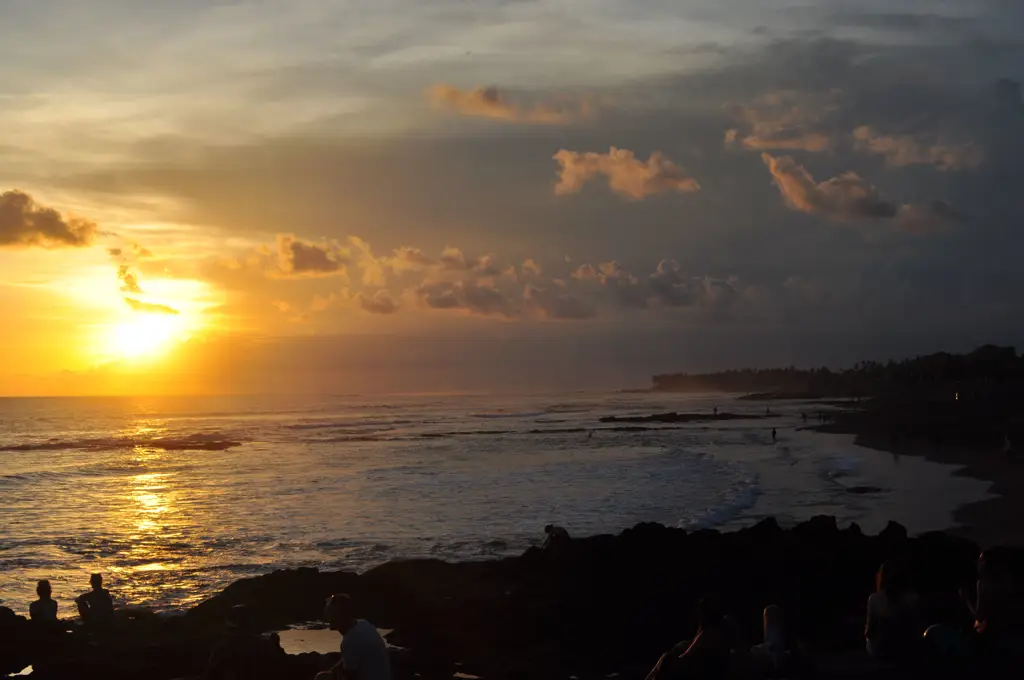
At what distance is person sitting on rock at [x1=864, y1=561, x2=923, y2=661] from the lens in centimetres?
1113

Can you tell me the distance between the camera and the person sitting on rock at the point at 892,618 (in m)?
11.1

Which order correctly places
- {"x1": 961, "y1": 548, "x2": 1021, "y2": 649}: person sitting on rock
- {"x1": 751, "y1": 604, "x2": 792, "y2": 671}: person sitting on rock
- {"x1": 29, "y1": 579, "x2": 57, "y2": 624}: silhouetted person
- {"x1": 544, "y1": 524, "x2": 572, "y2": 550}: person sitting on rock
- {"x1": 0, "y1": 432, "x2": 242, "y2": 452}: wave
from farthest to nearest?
{"x1": 0, "y1": 432, "x2": 242, "y2": 452}: wave
{"x1": 544, "y1": 524, "x2": 572, "y2": 550}: person sitting on rock
{"x1": 29, "y1": 579, "x2": 57, "y2": 624}: silhouetted person
{"x1": 961, "y1": 548, "x2": 1021, "y2": 649}: person sitting on rock
{"x1": 751, "y1": 604, "x2": 792, "y2": 671}: person sitting on rock

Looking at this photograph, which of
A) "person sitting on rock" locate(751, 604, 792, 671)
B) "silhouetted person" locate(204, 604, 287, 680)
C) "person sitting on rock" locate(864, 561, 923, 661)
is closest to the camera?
"silhouetted person" locate(204, 604, 287, 680)

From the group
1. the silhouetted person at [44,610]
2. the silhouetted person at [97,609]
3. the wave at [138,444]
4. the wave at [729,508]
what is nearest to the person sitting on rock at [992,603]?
the silhouetted person at [97,609]

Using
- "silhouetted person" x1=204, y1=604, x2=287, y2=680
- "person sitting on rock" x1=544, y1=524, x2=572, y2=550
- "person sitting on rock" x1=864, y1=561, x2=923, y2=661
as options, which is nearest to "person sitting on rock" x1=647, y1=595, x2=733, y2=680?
"person sitting on rock" x1=864, y1=561, x2=923, y2=661

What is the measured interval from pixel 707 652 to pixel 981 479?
104 feet

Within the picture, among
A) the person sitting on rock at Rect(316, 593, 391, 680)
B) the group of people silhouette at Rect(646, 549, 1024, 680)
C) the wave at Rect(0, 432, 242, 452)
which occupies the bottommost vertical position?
the wave at Rect(0, 432, 242, 452)

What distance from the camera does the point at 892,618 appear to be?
1119 cm

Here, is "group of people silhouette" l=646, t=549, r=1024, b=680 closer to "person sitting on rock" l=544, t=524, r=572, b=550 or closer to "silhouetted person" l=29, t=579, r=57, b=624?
"person sitting on rock" l=544, t=524, r=572, b=550

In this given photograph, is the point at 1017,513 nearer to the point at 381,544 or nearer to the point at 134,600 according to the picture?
the point at 381,544

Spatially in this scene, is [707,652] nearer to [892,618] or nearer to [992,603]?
[892,618]

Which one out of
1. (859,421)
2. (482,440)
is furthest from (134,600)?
(859,421)

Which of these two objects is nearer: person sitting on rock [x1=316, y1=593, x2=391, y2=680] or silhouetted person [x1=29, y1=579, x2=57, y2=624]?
person sitting on rock [x1=316, y1=593, x2=391, y2=680]

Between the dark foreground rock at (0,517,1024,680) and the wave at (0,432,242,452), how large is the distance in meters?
62.6
